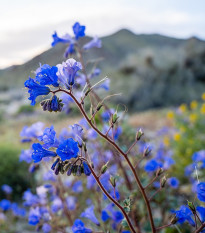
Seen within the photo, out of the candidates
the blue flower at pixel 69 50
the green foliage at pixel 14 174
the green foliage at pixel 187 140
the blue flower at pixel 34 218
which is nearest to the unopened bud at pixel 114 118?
the blue flower at pixel 34 218

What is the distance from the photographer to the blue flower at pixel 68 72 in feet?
4.43

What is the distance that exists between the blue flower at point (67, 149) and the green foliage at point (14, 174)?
4.84 meters

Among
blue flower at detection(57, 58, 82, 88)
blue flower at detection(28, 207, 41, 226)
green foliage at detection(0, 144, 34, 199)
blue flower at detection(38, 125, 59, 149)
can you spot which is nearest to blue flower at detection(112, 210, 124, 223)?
blue flower at detection(28, 207, 41, 226)

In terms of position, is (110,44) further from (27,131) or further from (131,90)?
(27,131)

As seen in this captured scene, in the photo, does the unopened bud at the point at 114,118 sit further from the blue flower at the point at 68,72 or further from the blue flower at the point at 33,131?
the blue flower at the point at 33,131

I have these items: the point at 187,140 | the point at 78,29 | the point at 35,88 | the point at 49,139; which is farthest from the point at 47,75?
the point at 187,140

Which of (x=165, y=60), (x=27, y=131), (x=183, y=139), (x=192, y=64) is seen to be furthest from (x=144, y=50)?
(x=27, y=131)

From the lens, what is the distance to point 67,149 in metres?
1.29

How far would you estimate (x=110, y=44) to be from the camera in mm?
40000

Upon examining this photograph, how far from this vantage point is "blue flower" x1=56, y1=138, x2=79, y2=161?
128 cm

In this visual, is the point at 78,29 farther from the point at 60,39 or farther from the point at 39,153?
the point at 39,153

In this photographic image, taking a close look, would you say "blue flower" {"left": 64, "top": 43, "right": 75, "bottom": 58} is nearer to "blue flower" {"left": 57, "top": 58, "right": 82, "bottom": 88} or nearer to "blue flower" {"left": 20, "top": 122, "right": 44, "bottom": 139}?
"blue flower" {"left": 20, "top": 122, "right": 44, "bottom": 139}

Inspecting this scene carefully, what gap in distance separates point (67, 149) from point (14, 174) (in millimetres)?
5227

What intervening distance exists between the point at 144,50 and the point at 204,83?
5.05 metres
